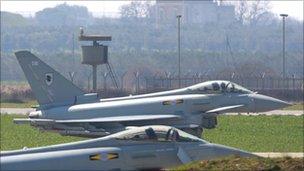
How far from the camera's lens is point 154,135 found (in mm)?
20750

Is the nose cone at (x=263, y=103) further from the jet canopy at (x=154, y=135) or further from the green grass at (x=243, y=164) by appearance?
the green grass at (x=243, y=164)

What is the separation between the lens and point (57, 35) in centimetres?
16912

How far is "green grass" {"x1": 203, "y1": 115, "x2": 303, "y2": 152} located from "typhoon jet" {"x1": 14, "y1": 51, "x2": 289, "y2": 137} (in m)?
1.43

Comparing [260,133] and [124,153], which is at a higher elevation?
[124,153]

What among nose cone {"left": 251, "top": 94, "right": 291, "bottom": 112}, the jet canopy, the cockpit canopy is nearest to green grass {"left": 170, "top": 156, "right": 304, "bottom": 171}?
the jet canopy

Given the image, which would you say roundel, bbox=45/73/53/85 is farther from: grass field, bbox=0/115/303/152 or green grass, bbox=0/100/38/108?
green grass, bbox=0/100/38/108

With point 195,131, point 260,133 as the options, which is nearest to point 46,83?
point 195,131

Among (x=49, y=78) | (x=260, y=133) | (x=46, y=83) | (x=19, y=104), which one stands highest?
(x=49, y=78)

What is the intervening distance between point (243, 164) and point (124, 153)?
7.46ft

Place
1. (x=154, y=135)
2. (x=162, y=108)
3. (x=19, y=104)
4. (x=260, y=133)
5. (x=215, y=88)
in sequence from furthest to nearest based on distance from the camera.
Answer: (x=19, y=104), (x=260, y=133), (x=215, y=88), (x=162, y=108), (x=154, y=135)

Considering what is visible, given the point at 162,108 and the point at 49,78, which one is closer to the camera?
the point at 162,108

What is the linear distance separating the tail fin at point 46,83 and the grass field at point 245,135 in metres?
1.67

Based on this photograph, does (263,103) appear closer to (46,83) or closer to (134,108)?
(134,108)

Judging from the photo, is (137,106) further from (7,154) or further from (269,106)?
(7,154)
